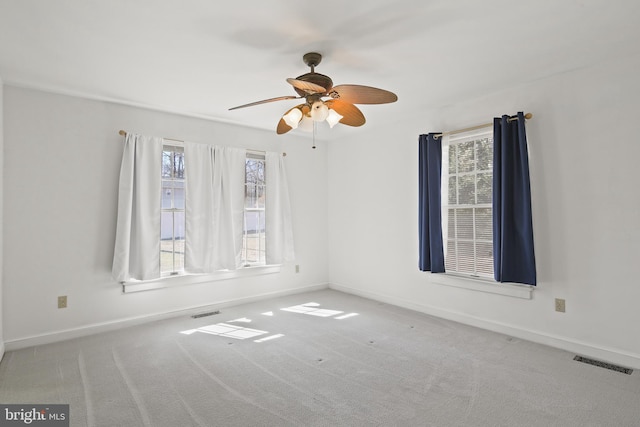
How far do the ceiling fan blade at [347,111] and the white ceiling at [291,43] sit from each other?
356mm

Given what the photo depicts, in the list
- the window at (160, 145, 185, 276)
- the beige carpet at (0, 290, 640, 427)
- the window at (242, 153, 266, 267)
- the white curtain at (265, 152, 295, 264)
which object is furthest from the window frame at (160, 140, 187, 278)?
the white curtain at (265, 152, 295, 264)

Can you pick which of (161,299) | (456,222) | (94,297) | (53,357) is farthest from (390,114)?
(53,357)

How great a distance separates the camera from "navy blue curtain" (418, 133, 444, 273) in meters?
3.97

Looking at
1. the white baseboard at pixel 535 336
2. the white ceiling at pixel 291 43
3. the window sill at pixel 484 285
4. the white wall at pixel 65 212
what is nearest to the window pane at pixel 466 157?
the white ceiling at pixel 291 43

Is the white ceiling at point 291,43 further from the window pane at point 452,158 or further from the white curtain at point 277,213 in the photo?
the white curtain at point 277,213

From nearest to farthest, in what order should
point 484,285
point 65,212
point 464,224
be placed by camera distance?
point 65,212
point 484,285
point 464,224

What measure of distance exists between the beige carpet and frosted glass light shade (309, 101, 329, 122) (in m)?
2.03

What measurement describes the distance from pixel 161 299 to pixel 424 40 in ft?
12.6

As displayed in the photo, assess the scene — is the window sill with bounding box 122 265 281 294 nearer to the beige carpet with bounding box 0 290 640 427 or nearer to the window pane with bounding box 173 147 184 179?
the beige carpet with bounding box 0 290 640 427

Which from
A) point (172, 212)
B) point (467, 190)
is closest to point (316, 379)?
point (467, 190)

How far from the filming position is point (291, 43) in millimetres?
2529

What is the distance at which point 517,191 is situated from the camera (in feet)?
10.8

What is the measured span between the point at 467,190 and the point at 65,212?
169 inches

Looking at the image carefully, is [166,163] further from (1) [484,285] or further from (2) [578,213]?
(2) [578,213]
